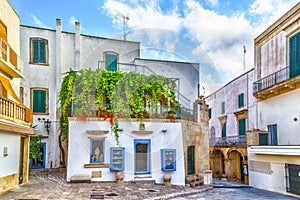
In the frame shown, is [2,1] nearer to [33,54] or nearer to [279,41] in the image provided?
[33,54]

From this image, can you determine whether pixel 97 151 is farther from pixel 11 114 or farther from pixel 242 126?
pixel 242 126

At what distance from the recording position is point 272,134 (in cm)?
1559

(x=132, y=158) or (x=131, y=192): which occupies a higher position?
(x=132, y=158)

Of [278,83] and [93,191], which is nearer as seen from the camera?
[93,191]

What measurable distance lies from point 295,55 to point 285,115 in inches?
120

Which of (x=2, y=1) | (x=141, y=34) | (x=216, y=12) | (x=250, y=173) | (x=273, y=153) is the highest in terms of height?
(x=2, y=1)

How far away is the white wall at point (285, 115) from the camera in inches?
534

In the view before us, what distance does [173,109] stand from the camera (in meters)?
12.5

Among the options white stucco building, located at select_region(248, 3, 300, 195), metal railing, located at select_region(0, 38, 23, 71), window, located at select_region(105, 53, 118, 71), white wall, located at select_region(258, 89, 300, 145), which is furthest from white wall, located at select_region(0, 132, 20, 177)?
white wall, located at select_region(258, 89, 300, 145)

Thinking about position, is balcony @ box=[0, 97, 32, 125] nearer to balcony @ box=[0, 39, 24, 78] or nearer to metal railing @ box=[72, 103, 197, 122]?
balcony @ box=[0, 39, 24, 78]

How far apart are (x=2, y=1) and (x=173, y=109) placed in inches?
321

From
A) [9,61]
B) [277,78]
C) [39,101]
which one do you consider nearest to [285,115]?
[277,78]

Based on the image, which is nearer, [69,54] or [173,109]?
[173,109]

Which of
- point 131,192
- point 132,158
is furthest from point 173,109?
point 131,192
